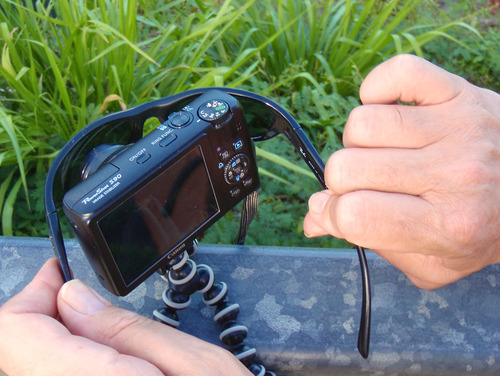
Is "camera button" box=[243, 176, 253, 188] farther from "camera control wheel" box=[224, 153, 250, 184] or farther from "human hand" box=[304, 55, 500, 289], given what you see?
"human hand" box=[304, 55, 500, 289]

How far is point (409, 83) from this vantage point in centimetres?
79

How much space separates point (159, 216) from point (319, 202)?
269 mm

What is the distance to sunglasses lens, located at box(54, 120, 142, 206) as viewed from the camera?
91 centimetres

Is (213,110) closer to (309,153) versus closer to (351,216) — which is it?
(309,153)

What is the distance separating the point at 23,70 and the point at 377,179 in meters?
1.10

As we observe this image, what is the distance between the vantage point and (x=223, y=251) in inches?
47.2

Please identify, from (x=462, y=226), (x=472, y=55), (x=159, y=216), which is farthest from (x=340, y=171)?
(x=472, y=55)

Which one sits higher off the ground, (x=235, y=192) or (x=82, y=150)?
(x=82, y=150)

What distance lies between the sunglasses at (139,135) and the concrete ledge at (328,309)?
0.38 feet

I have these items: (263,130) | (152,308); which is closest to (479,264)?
(263,130)

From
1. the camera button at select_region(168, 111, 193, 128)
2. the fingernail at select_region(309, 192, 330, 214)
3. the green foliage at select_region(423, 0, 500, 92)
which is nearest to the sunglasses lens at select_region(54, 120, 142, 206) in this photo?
the camera button at select_region(168, 111, 193, 128)

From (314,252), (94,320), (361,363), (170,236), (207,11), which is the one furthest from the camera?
(207,11)

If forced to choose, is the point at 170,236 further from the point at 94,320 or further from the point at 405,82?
the point at 405,82

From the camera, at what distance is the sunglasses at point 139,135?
90cm
